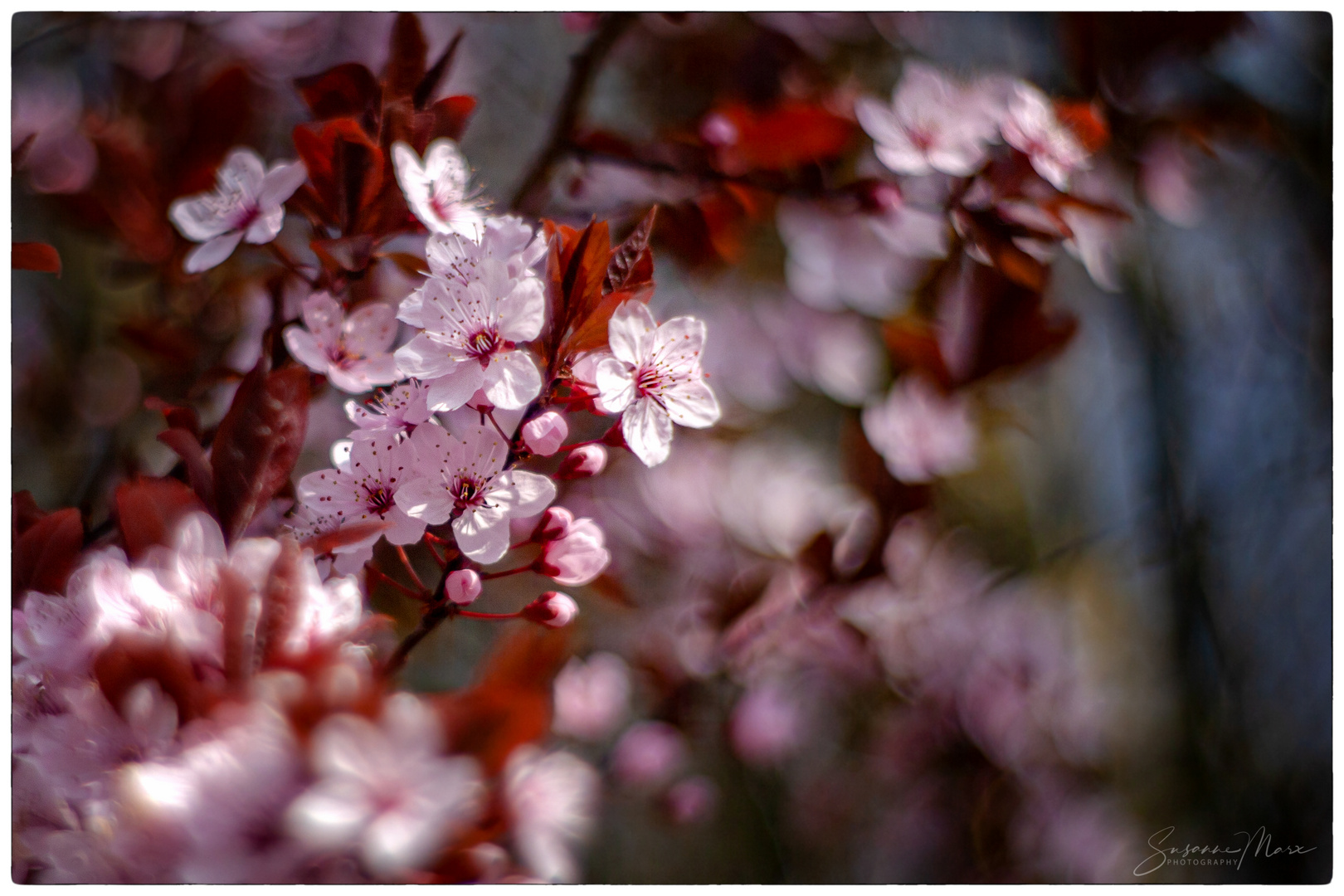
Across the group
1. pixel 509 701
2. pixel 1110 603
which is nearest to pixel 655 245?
pixel 509 701

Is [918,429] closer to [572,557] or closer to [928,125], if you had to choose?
[928,125]

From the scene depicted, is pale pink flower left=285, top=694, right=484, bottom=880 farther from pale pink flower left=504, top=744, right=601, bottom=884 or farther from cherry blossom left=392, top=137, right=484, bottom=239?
cherry blossom left=392, top=137, right=484, bottom=239

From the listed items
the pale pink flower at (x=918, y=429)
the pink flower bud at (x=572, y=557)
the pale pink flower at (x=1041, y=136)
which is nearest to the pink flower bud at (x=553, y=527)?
the pink flower bud at (x=572, y=557)

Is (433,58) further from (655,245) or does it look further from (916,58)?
(916,58)

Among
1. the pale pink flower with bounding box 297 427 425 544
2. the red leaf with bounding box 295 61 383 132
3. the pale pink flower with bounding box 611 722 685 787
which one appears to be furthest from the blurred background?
the pale pink flower with bounding box 297 427 425 544

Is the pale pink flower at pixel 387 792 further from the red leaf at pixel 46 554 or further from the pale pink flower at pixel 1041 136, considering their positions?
the pale pink flower at pixel 1041 136
